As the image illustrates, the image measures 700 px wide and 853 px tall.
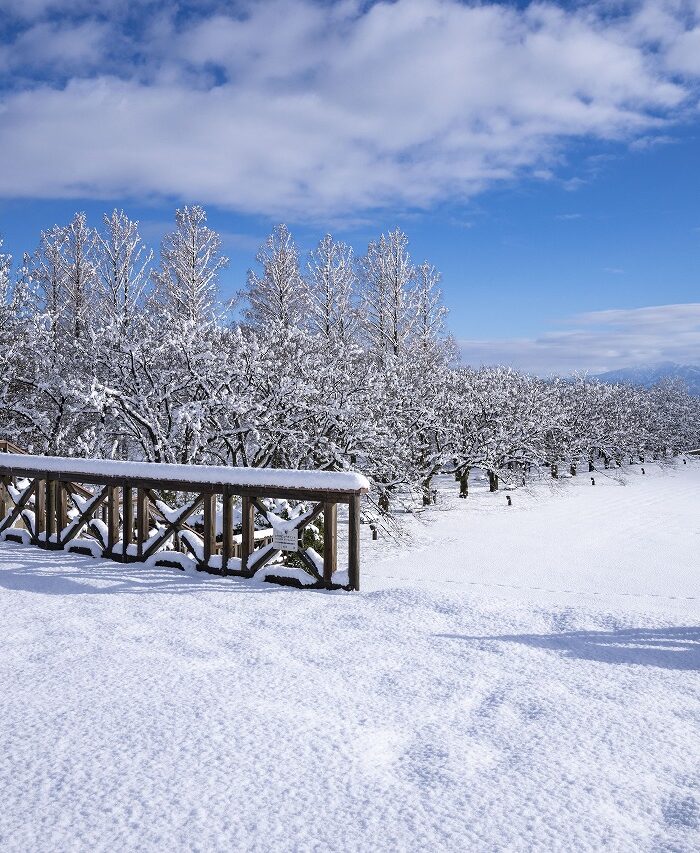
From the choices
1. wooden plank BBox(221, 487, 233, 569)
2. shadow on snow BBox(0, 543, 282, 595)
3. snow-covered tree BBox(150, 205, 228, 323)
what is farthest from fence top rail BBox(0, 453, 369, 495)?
snow-covered tree BBox(150, 205, 228, 323)

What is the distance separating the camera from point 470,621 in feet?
16.9

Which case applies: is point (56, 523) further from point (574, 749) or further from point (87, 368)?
point (87, 368)

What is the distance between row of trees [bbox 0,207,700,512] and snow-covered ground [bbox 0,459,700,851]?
6805 mm

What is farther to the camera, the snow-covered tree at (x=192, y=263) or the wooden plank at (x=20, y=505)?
the snow-covered tree at (x=192, y=263)

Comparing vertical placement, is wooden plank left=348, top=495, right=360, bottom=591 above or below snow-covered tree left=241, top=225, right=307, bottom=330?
below

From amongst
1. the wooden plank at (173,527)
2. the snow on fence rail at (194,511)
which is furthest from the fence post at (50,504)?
the wooden plank at (173,527)

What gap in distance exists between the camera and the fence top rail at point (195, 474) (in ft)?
20.0

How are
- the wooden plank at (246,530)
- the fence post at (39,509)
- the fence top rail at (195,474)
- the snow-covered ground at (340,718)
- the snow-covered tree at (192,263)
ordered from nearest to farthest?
the snow-covered ground at (340,718), the fence top rail at (195,474), the wooden plank at (246,530), the fence post at (39,509), the snow-covered tree at (192,263)

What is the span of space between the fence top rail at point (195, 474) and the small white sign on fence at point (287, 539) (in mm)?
441

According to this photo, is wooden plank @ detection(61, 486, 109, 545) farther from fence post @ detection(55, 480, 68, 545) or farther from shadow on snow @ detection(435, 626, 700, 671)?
shadow on snow @ detection(435, 626, 700, 671)

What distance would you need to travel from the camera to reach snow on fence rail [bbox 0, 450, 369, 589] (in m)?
6.23

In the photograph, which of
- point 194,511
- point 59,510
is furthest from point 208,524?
point 59,510

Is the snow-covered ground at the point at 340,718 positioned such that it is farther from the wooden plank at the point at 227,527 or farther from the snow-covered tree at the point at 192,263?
the snow-covered tree at the point at 192,263

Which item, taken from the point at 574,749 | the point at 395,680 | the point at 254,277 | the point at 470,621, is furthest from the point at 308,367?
the point at 254,277
